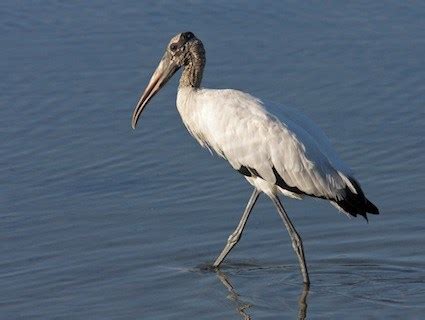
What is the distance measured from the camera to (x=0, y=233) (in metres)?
11.2

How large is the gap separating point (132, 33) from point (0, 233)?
184 inches

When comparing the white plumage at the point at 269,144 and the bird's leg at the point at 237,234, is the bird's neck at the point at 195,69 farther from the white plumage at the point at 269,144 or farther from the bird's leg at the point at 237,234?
the bird's leg at the point at 237,234

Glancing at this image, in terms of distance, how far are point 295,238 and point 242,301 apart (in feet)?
2.18

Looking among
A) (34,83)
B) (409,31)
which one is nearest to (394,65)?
(409,31)

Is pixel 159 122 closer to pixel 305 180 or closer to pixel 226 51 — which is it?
pixel 226 51

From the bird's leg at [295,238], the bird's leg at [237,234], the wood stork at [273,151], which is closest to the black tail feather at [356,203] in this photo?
the wood stork at [273,151]

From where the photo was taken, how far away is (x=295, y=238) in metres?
10.6

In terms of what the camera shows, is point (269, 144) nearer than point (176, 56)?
Yes

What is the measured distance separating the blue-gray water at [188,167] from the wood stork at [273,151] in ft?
1.53

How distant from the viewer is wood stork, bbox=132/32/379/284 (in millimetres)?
10523

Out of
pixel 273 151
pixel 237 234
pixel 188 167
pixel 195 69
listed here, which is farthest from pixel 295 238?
pixel 188 167

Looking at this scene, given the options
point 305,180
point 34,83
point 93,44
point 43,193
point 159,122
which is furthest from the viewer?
point 93,44

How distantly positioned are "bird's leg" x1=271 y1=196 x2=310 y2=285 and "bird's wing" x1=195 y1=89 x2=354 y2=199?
0.50ft

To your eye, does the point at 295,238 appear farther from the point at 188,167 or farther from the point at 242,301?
the point at 188,167
